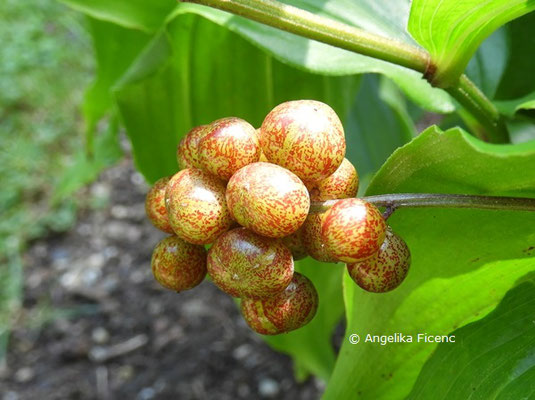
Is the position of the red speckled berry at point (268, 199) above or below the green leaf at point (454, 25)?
below

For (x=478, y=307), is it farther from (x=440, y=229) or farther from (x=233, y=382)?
(x=233, y=382)

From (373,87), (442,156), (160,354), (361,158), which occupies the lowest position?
(160,354)

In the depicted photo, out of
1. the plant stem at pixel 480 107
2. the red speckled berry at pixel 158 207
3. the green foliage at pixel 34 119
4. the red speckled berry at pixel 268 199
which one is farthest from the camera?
the green foliage at pixel 34 119

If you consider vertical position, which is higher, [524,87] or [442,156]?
[442,156]

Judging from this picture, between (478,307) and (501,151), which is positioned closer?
(501,151)

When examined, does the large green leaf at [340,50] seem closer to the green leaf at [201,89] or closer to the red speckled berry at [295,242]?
the green leaf at [201,89]

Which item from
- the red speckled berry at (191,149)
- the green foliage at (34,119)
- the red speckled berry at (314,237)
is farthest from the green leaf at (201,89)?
the green foliage at (34,119)

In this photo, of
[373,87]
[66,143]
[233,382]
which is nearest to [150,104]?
[373,87]
